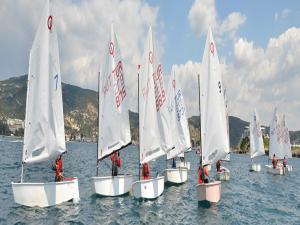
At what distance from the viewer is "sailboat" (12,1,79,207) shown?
74.6 ft

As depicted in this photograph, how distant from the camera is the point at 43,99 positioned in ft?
75.9

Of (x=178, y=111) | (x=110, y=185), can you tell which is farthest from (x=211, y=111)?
(x=178, y=111)

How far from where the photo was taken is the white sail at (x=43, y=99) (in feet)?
74.9

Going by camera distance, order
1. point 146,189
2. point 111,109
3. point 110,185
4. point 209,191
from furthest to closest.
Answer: point 111,109, point 110,185, point 146,189, point 209,191

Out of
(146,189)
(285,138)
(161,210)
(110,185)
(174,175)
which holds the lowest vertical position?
(161,210)

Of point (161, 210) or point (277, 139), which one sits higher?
point (277, 139)

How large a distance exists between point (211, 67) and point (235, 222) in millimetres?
10364

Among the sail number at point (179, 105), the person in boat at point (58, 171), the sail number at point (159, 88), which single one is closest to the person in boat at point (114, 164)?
the person in boat at point (58, 171)

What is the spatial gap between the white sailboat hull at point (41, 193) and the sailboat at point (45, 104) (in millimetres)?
65

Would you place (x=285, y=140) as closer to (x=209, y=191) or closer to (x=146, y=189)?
(x=209, y=191)

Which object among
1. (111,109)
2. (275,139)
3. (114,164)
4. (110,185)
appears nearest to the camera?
(110,185)

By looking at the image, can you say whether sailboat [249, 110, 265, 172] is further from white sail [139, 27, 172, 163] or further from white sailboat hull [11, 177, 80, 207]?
white sailboat hull [11, 177, 80, 207]

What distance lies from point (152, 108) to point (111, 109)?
3.02 m

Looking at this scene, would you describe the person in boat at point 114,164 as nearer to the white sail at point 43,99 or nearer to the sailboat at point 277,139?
the white sail at point 43,99
